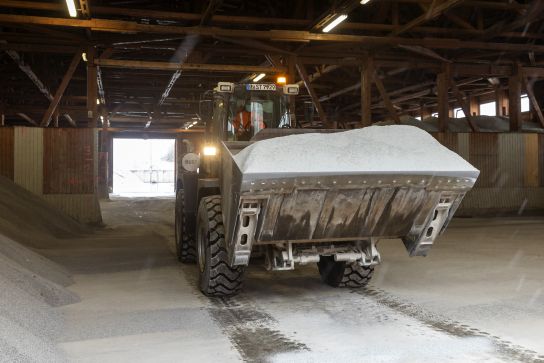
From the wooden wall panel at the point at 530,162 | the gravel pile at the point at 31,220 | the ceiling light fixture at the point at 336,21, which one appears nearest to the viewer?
the gravel pile at the point at 31,220

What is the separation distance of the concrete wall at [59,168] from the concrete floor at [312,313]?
5204mm

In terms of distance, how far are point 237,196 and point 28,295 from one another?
238cm

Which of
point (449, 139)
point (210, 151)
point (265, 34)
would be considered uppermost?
point (265, 34)

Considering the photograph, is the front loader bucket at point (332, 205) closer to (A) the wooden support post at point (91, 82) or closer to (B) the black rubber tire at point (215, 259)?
(B) the black rubber tire at point (215, 259)

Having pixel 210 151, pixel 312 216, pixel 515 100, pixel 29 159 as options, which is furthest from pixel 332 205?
pixel 515 100

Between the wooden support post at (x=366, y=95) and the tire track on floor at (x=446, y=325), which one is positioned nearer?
the tire track on floor at (x=446, y=325)

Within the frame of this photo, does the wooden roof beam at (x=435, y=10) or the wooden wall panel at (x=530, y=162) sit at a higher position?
the wooden roof beam at (x=435, y=10)

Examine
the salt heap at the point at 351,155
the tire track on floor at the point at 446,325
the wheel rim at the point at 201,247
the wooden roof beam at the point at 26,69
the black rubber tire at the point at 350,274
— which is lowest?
the tire track on floor at the point at 446,325

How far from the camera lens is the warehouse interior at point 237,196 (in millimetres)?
4625

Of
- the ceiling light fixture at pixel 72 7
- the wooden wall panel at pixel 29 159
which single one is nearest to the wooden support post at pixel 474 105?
the wooden wall panel at pixel 29 159

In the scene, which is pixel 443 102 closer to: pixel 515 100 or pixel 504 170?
pixel 515 100

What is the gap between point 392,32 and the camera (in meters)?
14.5

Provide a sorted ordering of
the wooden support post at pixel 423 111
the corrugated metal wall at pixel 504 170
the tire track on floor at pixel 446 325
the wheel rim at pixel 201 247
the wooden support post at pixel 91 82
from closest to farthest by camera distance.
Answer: the tire track on floor at pixel 446 325 → the wheel rim at pixel 201 247 → the wooden support post at pixel 91 82 → the corrugated metal wall at pixel 504 170 → the wooden support post at pixel 423 111

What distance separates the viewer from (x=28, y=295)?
17.2 ft
